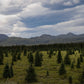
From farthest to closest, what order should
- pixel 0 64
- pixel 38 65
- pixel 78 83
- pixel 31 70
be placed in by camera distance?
pixel 0 64 < pixel 38 65 < pixel 31 70 < pixel 78 83

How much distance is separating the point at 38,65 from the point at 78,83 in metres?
13.8

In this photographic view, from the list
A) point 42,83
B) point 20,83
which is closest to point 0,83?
point 20,83

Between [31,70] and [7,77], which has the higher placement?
[31,70]

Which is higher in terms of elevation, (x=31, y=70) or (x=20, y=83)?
(x=31, y=70)

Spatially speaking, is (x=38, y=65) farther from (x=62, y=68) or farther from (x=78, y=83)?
(x=78, y=83)

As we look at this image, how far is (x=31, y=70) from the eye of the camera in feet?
61.2

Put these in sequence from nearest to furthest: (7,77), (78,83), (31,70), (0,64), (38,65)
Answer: (78,83) < (31,70) < (7,77) < (38,65) < (0,64)

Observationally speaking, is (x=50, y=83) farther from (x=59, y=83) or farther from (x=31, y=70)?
(x=31, y=70)

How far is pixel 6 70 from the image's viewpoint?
21.5 metres

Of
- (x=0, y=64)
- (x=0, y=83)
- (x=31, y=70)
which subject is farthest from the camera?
(x=0, y=64)

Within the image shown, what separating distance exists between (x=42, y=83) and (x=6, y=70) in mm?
7643

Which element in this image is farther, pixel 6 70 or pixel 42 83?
pixel 6 70

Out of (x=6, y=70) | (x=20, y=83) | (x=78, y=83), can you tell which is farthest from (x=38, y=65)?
(x=78, y=83)

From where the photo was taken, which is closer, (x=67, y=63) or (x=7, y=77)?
(x=7, y=77)
